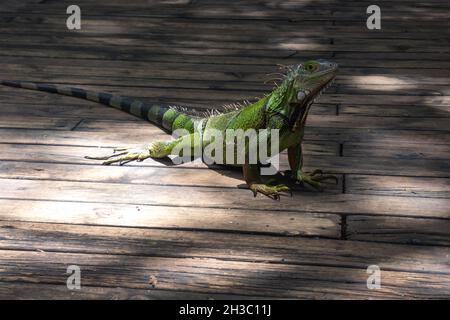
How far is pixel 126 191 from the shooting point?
352 cm

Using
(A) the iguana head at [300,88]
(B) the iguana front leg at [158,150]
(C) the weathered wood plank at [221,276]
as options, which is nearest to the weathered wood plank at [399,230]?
(C) the weathered wood plank at [221,276]

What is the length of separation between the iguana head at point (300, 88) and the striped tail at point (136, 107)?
0.69 meters

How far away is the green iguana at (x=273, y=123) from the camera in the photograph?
337 centimetres

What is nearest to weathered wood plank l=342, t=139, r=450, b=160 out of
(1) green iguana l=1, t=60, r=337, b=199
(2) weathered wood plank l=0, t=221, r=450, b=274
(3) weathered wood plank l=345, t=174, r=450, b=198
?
(3) weathered wood plank l=345, t=174, r=450, b=198

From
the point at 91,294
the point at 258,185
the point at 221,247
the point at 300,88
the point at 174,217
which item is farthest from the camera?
the point at 258,185

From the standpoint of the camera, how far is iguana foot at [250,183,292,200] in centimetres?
345

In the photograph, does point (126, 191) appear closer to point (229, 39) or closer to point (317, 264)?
point (317, 264)

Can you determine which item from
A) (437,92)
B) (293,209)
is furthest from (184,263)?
(437,92)

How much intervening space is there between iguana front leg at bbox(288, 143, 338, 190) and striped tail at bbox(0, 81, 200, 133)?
0.67 meters

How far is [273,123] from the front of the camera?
3498 mm

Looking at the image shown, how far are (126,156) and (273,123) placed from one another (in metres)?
0.81

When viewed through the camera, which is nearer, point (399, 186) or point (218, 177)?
point (399, 186)

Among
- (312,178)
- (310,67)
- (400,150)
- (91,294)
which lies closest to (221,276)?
(91,294)

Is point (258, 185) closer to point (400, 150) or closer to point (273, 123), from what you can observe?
point (273, 123)
